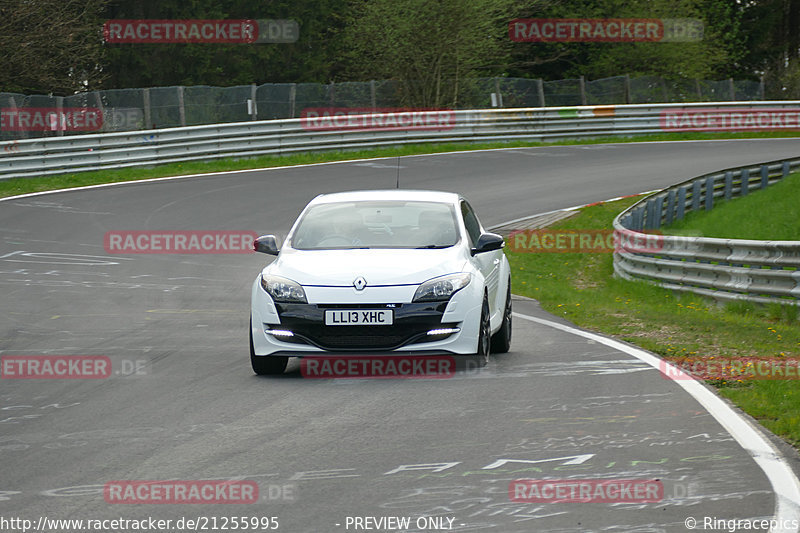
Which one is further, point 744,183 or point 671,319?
point 744,183

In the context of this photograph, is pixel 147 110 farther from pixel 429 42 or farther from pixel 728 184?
pixel 728 184

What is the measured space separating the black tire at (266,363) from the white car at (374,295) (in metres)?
0.01

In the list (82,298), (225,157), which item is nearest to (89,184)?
(225,157)

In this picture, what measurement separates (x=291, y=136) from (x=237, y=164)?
7.18ft

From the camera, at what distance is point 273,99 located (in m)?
36.5

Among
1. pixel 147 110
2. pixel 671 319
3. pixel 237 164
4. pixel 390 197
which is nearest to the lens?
pixel 390 197

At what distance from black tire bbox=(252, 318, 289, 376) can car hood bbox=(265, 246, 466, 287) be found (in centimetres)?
61

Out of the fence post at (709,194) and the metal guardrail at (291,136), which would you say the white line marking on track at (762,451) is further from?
the metal guardrail at (291,136)

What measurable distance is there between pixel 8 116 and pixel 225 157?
18.6 ft

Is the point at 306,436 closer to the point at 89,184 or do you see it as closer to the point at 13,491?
the point at 13,491

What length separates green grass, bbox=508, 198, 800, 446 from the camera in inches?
344

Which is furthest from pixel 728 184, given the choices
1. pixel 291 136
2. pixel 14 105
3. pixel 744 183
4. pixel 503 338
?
pixel 14 105

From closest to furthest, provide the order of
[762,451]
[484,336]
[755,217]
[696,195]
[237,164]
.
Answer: [762,451] < [484,336] < [755,217] < [696,195] < [237,164]

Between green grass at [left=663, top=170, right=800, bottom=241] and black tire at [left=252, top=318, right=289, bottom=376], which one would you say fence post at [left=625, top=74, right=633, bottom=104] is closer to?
green grass at [left=663, top=170, right=800, bottom=241]
